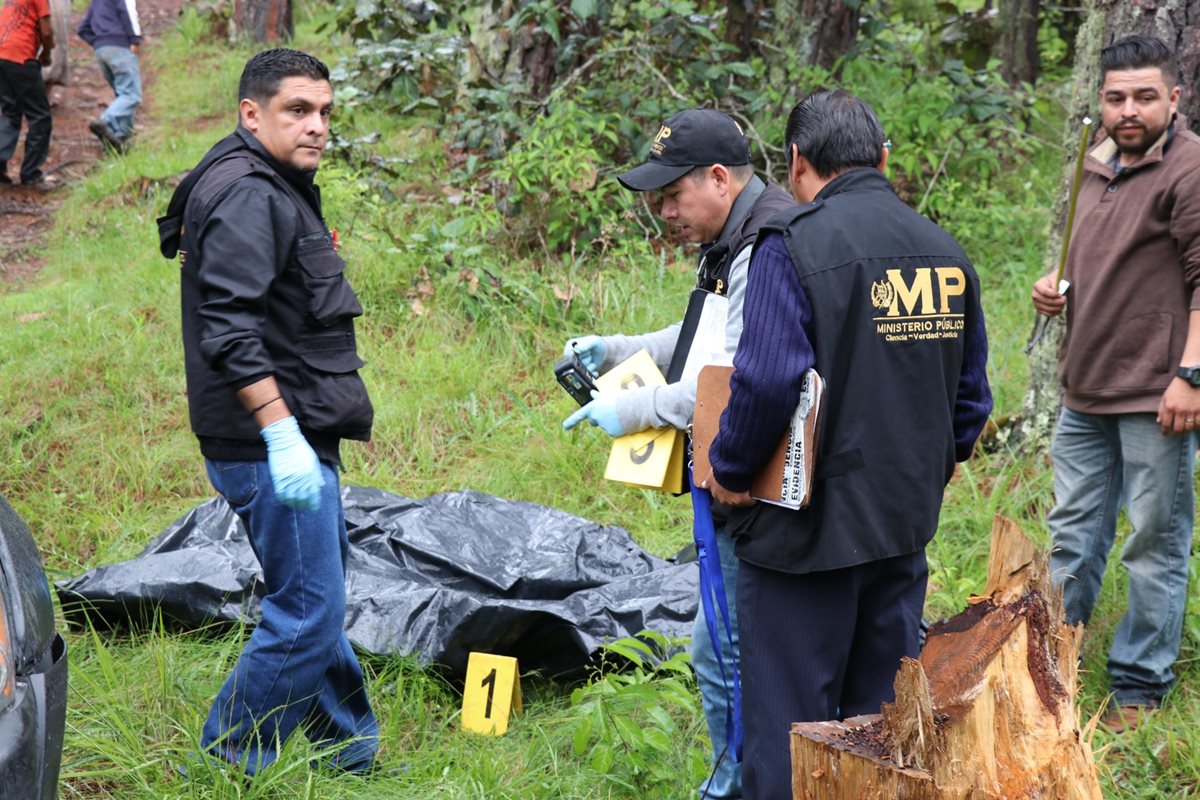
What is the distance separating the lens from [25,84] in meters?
9.04

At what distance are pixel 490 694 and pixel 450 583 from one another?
620mm

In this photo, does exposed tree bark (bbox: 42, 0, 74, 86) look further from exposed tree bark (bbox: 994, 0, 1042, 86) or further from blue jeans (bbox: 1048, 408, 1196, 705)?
blue jeans (bbox: 1048, 408, 1196, 705)

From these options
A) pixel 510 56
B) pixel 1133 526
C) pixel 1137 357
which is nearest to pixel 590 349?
pixel 1137 357

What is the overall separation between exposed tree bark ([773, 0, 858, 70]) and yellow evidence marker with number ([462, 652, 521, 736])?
16.4 feet

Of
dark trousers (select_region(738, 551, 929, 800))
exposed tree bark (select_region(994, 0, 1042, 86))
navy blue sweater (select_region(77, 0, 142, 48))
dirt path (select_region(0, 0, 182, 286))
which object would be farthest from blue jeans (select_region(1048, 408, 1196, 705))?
navy blue sweater (select_region(77, 0, 142, 48))

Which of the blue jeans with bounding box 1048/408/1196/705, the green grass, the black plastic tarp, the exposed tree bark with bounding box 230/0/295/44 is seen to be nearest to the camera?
the green grass

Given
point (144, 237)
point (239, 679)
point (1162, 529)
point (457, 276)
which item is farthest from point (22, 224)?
point (1162, 529)

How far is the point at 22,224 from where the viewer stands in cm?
834

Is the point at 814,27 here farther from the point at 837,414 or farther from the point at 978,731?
the point at 978,731

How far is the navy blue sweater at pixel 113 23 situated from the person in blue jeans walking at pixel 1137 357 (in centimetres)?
886

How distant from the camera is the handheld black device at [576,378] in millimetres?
3195

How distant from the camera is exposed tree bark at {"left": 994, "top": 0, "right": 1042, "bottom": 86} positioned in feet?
27.4

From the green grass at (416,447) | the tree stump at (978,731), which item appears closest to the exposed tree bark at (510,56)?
the green grass at (416,447)

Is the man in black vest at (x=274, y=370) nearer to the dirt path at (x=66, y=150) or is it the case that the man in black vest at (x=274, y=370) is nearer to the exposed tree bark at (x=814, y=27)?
the exposed tree bark at (x=814, y=27)
